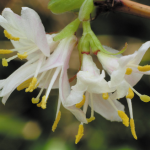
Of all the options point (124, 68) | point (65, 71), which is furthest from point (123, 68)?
point (65, 71)

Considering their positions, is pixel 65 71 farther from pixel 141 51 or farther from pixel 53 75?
pixel 141 51

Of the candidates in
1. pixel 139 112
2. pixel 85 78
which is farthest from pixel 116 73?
pixel 139 112

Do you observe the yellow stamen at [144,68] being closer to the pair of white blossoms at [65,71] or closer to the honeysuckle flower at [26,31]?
the pair of white blossoms at [65,71]

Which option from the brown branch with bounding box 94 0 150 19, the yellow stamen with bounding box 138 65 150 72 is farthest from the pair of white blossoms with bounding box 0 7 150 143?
the brown branch with bounding box 94 0 150 19

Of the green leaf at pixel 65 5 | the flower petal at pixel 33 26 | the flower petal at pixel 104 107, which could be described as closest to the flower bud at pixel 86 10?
the green leaf at pixel 65 5

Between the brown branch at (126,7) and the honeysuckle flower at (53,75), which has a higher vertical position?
the brown branch at (126,7)

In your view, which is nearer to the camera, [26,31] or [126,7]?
[26,31]

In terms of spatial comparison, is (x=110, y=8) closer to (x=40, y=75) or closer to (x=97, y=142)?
(x=40, y=75)

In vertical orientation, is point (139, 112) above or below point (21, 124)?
below
